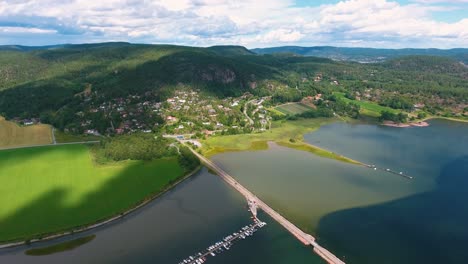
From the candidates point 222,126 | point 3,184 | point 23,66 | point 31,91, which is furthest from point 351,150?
point 23,66

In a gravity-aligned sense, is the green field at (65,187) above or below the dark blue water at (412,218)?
above

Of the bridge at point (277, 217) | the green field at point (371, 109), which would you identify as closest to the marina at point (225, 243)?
Answer: the bridge at point (277, 217)

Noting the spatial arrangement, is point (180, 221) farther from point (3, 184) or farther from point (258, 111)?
point (258, 111)

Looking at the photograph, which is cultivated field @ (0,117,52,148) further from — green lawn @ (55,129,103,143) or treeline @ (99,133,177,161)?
treeline @ (99,133,177,161)

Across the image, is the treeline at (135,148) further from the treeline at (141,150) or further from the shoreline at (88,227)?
the shoreline at (88,227)

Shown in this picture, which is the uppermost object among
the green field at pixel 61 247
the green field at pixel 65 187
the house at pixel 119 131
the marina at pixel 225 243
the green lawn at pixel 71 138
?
the house at pixel 119 131

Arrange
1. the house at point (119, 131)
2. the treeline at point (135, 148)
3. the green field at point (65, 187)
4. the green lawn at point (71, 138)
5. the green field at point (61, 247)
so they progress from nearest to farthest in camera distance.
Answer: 1. the green field at point (61, 247)
2. the green field at point (65, 187)
3. the treeline at point (135, 148)
4. the green lawn at point (71, 138)
5. the house at point (119, 131)
